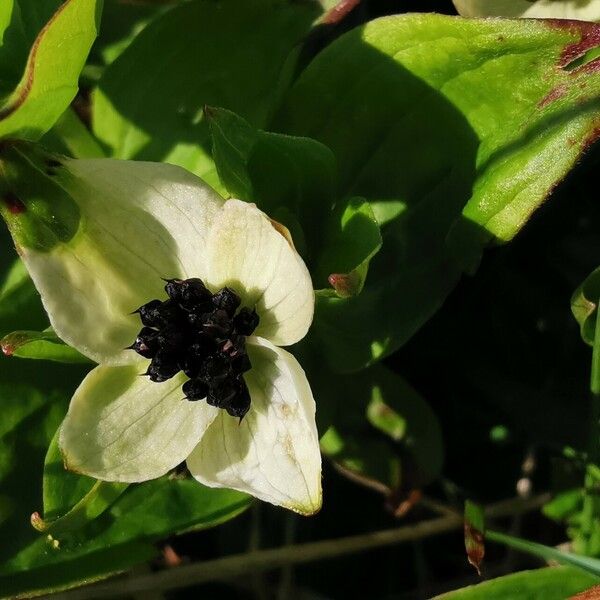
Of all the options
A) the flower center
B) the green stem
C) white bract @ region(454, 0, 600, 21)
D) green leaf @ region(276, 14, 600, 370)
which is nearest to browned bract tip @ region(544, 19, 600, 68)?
green leaf @ region(276, 14, 600, 370)

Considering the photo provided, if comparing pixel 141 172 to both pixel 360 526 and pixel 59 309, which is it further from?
pixel 360 526

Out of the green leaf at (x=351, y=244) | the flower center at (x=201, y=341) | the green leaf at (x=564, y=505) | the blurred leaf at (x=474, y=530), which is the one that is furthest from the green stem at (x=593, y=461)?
the flower center at (x=201, y=341)

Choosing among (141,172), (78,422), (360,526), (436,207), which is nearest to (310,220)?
(436,207)

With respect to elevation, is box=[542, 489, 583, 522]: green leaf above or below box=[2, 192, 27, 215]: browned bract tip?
below

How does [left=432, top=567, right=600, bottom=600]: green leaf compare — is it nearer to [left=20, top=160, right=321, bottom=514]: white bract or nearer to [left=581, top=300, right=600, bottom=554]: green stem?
[left=581, top=300, right=600, bottom=554]: green stem

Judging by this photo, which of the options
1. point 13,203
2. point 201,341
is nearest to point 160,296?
point 201,341

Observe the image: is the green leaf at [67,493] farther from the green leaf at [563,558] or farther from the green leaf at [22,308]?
the green leaf at [563,558]
